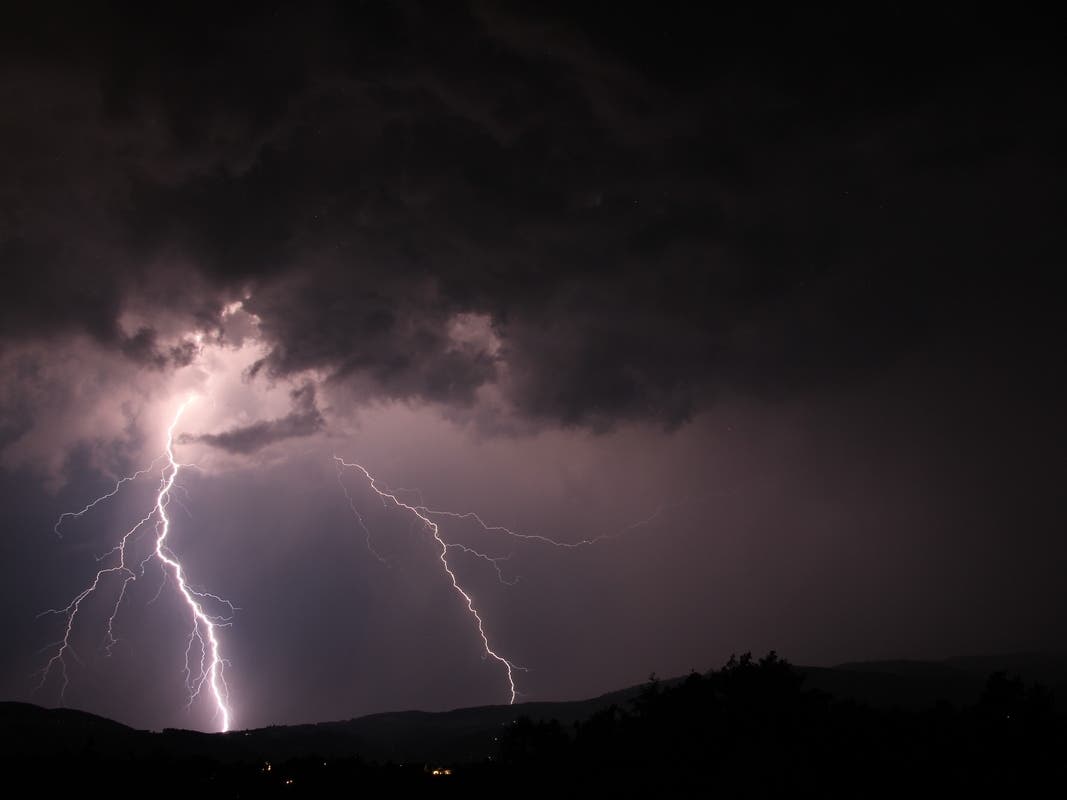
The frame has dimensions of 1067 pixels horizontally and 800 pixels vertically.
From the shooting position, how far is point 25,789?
15.3 m

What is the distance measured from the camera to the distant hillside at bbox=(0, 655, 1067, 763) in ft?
146

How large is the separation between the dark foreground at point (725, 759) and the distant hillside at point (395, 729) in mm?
1234

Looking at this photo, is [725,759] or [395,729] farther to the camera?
Answer: [395,729]

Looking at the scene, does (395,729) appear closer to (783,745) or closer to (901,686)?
(901,686)

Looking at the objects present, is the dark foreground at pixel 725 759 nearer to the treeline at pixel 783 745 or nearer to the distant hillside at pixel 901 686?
the treeline at pixel 783 745

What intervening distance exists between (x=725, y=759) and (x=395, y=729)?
84.1 metres

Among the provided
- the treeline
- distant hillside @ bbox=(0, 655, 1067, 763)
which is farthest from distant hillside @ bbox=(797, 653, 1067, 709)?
the treeline

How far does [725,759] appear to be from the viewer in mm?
12867

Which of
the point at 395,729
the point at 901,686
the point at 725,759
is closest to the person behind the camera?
the point at 725,759

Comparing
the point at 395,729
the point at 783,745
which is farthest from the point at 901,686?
the point at 783,745

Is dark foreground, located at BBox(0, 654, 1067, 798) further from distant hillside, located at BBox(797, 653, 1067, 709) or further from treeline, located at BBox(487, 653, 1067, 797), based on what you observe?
distant hillside, located at BBox(797, 653, 1067, 709)

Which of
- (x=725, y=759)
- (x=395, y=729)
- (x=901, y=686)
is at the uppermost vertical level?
(x=725, y=759)

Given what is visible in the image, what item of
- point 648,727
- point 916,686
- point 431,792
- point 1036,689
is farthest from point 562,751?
point 916,686

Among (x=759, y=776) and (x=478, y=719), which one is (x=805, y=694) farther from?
(x=478, y=719)
